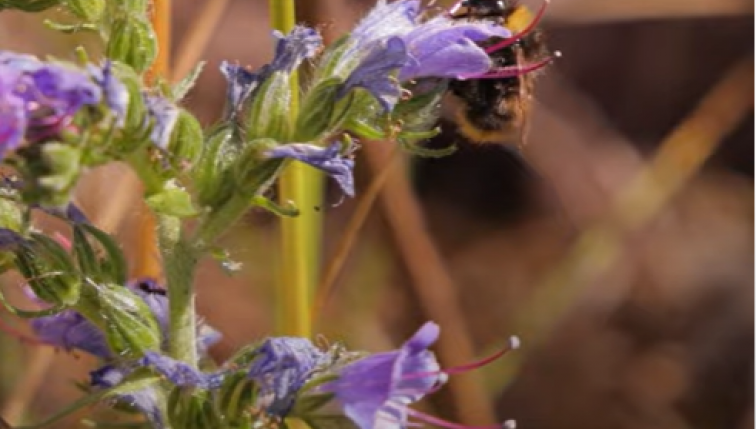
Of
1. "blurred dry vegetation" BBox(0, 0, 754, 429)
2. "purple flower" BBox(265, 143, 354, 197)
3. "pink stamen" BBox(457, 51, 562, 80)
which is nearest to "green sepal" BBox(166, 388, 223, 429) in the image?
"purple flower" BBox(265, 143, 354, 197)

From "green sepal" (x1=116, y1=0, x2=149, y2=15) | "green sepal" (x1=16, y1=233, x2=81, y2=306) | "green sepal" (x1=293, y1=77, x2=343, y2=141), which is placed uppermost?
"green sepal" (x1=116, y1=0, x2=149, y2=15)

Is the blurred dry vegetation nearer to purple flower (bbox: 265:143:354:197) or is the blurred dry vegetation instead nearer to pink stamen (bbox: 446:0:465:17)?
pink stamen (bbox: 446:0:465:17)

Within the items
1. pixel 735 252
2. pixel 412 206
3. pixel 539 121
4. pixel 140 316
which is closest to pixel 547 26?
pixel 539 121

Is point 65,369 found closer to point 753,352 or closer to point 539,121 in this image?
point 539,121

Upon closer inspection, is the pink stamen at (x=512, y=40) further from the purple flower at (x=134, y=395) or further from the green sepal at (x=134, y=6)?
the purple flower at (x=134, y=395)

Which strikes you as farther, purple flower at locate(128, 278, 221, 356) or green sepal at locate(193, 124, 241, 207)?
purple flower at locate(128, 278, 221, 356)

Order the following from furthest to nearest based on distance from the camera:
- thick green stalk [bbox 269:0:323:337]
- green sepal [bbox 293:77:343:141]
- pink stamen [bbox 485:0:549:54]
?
thick green stalk [bbox 269:0:323:337], pink stamen [bbox 485:0:549:54], green sepal [bbox 293:77:343:141]

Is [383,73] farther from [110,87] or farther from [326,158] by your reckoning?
[110,87]
